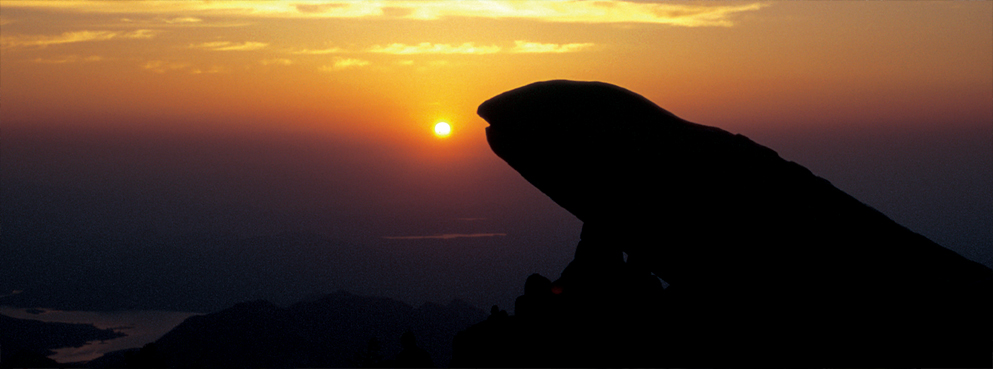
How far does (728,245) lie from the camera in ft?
81.8

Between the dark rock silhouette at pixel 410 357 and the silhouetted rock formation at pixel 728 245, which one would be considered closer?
the silhouetted rock formation at pixel 728 245

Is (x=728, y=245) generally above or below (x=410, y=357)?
above

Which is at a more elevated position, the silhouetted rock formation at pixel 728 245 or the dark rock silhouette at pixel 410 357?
the silhouetted rock formation at pixel 728 245

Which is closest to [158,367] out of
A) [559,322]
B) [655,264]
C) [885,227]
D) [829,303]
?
[559,322]

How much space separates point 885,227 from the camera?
24.3 metres

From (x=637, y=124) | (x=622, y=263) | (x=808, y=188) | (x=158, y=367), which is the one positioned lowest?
(x=158, y=367)

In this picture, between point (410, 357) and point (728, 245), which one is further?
point (410, 357)

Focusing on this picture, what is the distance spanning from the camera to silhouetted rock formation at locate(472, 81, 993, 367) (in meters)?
23.1

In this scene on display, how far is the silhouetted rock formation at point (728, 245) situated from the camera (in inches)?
909

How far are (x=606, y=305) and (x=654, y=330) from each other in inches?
80.8

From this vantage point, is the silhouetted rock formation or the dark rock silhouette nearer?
the silhouetted rock formation

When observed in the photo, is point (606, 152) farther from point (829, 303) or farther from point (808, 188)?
point (829, 303)

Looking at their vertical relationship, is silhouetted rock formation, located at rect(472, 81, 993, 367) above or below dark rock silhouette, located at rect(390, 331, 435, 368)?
above

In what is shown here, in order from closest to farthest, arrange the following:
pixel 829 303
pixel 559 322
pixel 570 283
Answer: pixel 829 303 < pixel 559 322 < pixel 570 283
